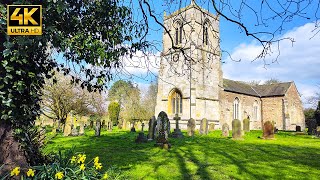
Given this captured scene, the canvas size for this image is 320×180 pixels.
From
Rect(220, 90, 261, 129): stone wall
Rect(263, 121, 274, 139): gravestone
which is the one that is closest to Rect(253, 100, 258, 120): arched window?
Rect(220, 90, 261, 129): stone wall

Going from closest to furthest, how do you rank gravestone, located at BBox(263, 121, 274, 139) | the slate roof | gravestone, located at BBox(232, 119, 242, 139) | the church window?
gravestone, located at BBox(232, 119, 242, 139), gravestone, located at BBox(263, 121, 274, 139), the church window, the slate roof

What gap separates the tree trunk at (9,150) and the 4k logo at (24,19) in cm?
151

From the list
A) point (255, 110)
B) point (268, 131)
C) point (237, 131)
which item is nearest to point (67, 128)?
point (237, 131)

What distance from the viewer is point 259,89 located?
1577 inches

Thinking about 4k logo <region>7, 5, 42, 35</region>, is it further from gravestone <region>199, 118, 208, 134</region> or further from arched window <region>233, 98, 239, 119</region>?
arched window <region>233, 98, 239, 119</region>

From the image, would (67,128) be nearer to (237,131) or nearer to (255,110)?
(237,131)

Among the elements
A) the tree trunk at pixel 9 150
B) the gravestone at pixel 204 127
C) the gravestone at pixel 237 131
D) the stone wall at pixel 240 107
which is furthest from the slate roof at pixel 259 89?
the tree trunk at pixel 9 150

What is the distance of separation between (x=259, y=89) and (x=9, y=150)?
40.7 meters

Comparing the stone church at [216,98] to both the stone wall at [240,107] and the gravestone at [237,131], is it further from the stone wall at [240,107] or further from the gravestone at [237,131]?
the gravestone at [237,131]

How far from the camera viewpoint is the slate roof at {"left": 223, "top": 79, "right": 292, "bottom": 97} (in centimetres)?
3550

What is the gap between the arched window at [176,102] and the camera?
96.3 feet

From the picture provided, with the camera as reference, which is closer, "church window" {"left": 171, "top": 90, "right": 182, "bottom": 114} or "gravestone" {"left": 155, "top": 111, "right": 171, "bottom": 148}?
"gravestone" {"left": 155, "top": 111, "right": 171, "bottom": 148}

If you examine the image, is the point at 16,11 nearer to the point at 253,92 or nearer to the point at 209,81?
the point at 209,81

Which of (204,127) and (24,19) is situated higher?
(24,19)
